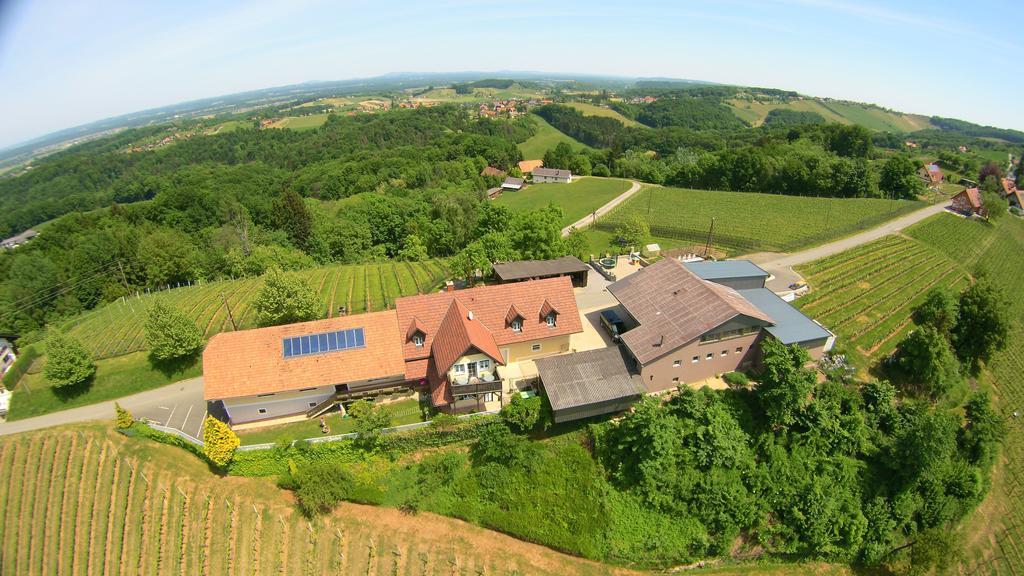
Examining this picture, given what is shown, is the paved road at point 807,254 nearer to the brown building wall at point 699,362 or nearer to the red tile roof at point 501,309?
the brown building wall at point 699,362

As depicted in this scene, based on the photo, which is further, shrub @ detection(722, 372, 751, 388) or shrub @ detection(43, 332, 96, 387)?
shrub @ detection(43, 332, 96, 387)

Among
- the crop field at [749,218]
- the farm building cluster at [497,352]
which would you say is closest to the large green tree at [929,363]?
the farm building cluster at [497,352]

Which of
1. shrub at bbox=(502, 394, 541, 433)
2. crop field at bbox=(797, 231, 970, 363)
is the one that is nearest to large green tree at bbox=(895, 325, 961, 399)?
crop field at bbox=(797, 231, 970, 363)

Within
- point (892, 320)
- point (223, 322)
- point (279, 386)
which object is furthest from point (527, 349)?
point (892, 320)

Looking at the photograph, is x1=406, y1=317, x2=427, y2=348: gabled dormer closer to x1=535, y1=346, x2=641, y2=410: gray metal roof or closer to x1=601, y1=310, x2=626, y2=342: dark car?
x1=535, y1=346, x2=641, y2=410: gray metal roof

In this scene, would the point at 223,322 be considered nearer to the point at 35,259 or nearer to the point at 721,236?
the point at 35,259

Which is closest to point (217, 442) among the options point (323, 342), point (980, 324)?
point (323, 342)
